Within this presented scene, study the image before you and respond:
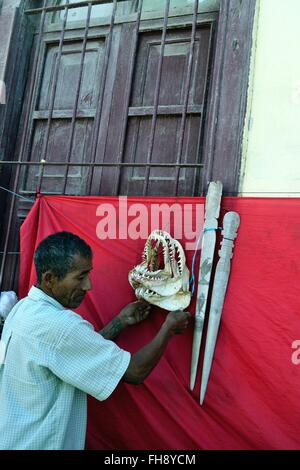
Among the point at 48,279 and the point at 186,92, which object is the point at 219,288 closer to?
the point at 48,279

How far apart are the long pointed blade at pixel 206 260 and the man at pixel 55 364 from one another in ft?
1.05

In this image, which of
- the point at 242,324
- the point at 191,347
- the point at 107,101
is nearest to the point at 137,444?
the point at 191,347

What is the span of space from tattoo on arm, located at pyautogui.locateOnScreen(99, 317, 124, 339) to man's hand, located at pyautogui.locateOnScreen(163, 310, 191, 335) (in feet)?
1.27

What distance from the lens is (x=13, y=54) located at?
3.27 metres

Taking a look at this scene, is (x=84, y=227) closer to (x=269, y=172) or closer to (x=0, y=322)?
(x=0, y=322)

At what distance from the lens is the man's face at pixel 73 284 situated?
1.88 meters

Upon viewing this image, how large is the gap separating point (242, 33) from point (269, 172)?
2.66ft

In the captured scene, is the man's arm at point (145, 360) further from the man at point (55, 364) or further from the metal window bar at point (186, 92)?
the metal window bar at point (186, 92)

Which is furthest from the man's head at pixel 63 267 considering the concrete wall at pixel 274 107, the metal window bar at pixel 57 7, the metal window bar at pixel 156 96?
the metal window bar at pixel 57 7

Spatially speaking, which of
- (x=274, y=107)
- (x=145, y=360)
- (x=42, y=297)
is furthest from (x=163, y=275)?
(x=274, y=107)

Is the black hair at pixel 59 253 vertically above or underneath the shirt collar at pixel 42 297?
above

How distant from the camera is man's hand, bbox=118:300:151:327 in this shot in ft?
7.52

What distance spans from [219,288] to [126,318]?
19.3 inches

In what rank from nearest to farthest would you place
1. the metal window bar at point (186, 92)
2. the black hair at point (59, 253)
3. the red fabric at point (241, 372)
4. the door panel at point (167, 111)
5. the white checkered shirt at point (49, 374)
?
1. the white checkered shirt at point (49, 374)
2. the black hair at point (59, 253)
3. the red fabric at point (241, 372)
4. the metal window bar at point (186, 92)
5. the door panel at point (167, 111)
